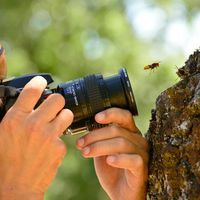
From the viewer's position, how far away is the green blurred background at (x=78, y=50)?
7695mm

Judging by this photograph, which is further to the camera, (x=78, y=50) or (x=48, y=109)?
(x=78, y=50)

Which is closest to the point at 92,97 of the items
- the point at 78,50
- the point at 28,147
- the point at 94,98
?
the point at 94,98

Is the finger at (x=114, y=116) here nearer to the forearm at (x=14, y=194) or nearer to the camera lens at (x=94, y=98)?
the camera lens at (x=94, y=98)

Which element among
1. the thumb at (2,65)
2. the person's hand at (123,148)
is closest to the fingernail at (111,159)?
the person's hand at (123,148)

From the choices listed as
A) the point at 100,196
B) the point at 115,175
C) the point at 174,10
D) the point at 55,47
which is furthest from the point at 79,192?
the point at 115,175

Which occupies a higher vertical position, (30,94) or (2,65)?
(2,65)

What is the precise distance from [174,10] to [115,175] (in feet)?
25.2

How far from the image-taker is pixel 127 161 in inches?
70.1

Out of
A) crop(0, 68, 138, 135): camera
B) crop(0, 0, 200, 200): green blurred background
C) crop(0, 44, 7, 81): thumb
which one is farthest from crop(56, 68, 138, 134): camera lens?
crop(0, 0, 200, 200): green blurred background

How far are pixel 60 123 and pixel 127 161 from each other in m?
0.19

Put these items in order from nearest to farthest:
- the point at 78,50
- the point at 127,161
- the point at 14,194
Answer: the point at 14,194, the point at 127,161, the point at 78,50

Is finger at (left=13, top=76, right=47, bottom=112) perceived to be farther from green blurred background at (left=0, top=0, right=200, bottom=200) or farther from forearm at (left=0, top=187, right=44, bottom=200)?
green blurred background at (left=0, top=0, right=200, bottom=200)

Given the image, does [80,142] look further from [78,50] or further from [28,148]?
[78,50]

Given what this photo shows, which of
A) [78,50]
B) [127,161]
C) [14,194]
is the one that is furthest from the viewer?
[78,50]
